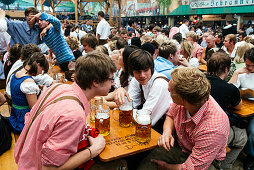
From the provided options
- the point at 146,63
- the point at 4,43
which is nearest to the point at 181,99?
the point at 146,63

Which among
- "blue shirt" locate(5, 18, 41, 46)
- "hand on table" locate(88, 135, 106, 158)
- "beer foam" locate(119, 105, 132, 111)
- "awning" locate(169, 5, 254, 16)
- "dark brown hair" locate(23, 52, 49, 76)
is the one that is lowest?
"hand on table" locate(88, 135, 106, 158)

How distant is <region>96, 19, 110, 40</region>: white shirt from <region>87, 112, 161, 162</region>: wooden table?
5.03 m

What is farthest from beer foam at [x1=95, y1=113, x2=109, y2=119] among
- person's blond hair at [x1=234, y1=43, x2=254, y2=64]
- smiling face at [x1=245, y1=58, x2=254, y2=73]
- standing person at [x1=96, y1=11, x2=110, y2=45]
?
standing person at [x1=96, y1=11, x2=110, y2=45]

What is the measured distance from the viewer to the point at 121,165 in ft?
4.70

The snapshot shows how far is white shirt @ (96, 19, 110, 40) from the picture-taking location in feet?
20.0

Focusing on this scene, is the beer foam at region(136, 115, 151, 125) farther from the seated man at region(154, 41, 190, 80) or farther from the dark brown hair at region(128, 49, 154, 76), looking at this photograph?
the seated man at region(154, 41, 190, 80)

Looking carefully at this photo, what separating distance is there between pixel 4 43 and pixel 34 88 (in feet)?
10.5

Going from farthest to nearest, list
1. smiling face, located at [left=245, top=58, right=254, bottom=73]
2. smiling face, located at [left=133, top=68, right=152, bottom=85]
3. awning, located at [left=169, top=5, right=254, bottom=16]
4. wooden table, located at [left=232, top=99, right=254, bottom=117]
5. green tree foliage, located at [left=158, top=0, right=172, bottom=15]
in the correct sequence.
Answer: green tree foliage, located at [left=158, top=0, right=172, bottom=15] → awning, located at [left=169, top=5, right=254, bottom=16] → smiling face, located at [left=245, top=58, right=254, bottom=73] → wooden table, located at [left=232, top=99, right=254, bottom=117] → smiling face, located at [left=133, top=68, right=152, bottom=85]

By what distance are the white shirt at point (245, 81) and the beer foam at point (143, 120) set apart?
4.70 feet

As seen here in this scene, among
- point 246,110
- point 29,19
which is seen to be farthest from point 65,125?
point 29,19

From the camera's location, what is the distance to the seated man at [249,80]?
2131 mm

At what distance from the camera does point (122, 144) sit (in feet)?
4.40

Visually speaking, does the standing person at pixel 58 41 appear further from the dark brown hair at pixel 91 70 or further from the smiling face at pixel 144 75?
the dark brown hair at pixel 91 70

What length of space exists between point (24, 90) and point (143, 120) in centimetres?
121
